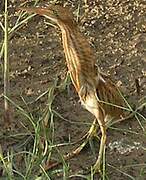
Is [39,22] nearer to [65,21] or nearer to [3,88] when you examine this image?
[3,88]

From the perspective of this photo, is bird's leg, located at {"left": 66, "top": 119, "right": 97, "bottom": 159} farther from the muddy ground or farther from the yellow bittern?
the yellow bittern

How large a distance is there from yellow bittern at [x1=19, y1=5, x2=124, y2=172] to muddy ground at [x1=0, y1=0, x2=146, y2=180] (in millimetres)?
114

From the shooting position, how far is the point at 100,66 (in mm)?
3471

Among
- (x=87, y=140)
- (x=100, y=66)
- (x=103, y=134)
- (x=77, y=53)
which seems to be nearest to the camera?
(x=77, y=53)

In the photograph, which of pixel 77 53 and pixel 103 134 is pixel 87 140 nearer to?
pixel 103 134

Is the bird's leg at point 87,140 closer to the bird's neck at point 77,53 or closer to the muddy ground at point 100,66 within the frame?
the muddy ground at point 100,66

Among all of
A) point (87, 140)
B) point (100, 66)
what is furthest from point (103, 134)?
point (100, 66)

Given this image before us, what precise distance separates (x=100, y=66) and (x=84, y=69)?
2.77ft

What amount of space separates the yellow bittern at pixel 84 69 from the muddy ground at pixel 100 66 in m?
0.11

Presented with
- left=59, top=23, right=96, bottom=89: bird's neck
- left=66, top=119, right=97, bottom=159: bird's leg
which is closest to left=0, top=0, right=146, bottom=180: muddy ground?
left=66, top=119, right=97, bottom=159: bird's leg

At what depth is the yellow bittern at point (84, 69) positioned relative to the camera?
257 centimetres

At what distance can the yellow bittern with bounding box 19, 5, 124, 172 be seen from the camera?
257cm

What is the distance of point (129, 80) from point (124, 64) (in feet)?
0.45

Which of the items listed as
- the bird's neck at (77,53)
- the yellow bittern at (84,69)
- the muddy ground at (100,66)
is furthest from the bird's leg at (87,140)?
the bird's neck at (77,53)
